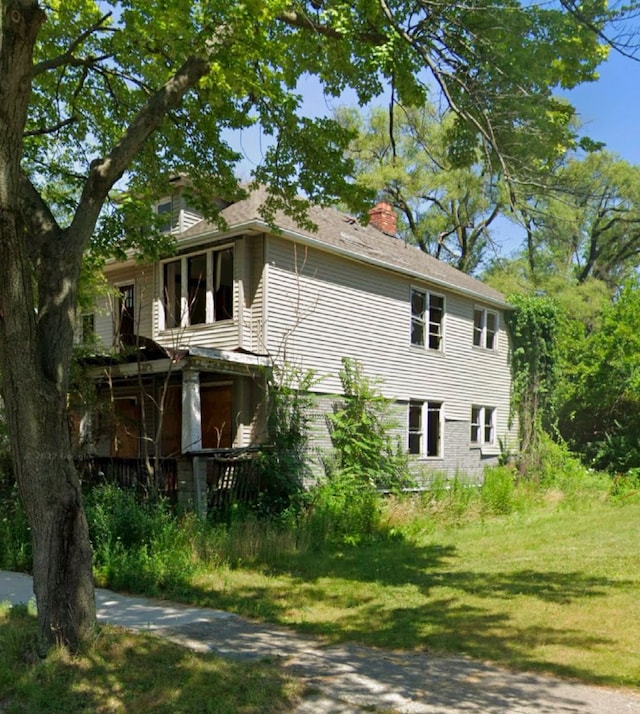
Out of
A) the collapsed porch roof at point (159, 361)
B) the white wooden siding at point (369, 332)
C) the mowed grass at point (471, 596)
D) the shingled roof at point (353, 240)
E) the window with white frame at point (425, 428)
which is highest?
the shingled roof at point (353, 240)

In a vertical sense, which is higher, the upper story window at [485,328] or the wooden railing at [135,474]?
the upper story window at [485,328]

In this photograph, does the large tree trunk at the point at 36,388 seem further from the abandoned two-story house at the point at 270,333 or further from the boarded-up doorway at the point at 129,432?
the boarded-up doorway at the point at 129,432

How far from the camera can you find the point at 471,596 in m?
8.77

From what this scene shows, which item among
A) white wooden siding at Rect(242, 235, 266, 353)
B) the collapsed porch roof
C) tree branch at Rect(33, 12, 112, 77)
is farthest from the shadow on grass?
tree branch at Rect(33, 12, 112, 77)

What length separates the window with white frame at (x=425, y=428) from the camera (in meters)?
20.4

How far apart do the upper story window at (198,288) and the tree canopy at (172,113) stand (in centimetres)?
450

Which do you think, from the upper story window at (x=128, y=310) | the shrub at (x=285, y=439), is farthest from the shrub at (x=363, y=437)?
the upper story window at (x=128, y=310)

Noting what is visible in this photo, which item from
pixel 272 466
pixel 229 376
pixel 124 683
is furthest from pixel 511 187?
pixel 229 376

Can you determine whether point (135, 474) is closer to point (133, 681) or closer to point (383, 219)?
point (133, 681)

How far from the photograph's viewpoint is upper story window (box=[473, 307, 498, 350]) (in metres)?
23.7

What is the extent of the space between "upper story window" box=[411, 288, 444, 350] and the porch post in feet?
27.3

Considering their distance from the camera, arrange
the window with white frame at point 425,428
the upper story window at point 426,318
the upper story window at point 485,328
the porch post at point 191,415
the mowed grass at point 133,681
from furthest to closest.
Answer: the upper story window at point 485,328 < the upper story window at point 426,318 < the window with white frame at point 425,428 < the porch post at point 191,415 < the mowed grass at point 133,681

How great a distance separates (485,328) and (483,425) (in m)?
3.14

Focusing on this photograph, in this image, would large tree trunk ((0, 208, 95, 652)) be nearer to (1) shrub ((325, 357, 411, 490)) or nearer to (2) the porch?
(2) the porch
